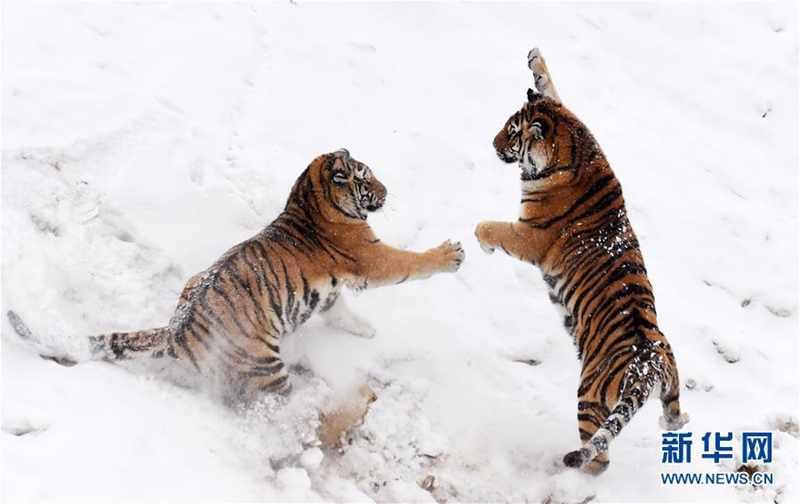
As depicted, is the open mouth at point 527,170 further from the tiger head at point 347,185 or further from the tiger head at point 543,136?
the tiger head at point 347,185

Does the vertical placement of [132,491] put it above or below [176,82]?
below

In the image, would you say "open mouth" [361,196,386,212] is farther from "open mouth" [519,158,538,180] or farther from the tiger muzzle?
"open mouth" [519,158,538,180]

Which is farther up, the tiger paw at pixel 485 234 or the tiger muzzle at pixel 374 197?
the tiger muzzle at pixel 374 197

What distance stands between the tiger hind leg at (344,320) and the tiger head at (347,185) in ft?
1.78

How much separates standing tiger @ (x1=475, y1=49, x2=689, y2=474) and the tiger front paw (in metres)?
0.18

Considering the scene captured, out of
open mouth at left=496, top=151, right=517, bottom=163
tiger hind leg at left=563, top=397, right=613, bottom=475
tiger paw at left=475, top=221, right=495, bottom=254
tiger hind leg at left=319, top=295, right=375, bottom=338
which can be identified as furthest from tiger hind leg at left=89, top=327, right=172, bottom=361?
open mouth at left=496, top=151, right=517, bottom=163

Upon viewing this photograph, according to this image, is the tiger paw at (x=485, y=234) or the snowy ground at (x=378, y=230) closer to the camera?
the snowy ground at (x=378, y=230)

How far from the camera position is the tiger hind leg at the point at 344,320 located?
4363 mm

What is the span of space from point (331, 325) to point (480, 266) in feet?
3.75

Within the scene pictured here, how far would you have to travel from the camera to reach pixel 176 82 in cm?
526

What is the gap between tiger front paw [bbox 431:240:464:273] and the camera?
14.2 ft

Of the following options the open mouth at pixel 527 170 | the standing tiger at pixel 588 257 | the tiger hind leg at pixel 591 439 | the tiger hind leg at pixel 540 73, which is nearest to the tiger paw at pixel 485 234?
the standing tiger at pixel 588 257

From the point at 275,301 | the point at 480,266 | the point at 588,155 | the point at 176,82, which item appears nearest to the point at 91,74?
the point at 176,82

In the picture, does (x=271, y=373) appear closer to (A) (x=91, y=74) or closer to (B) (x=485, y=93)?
(A) (x=91, y=74)
